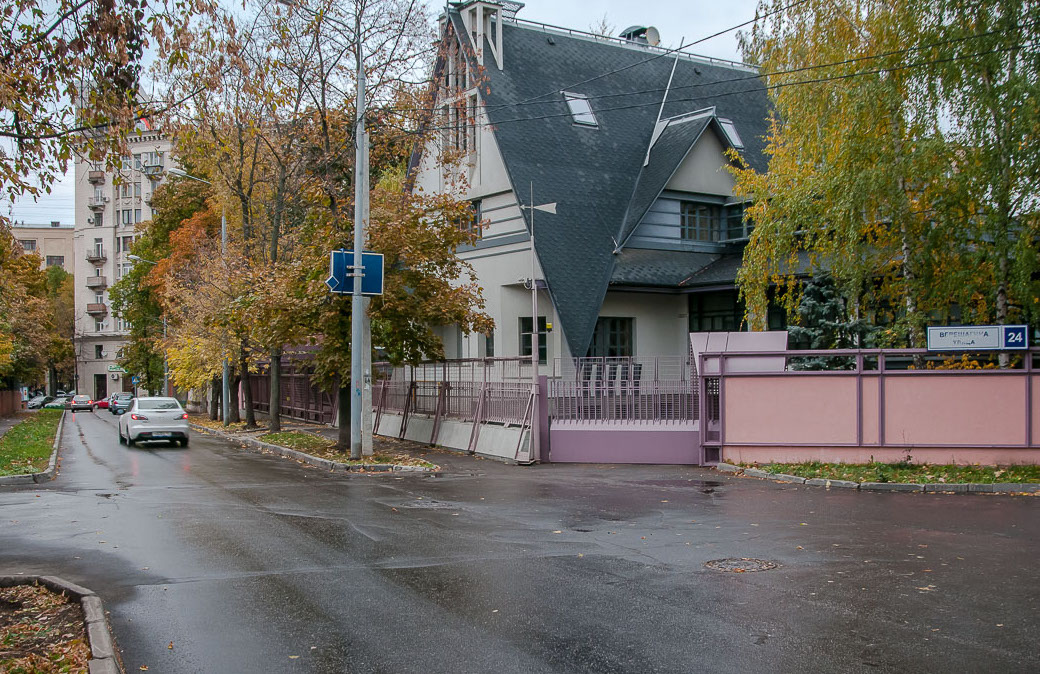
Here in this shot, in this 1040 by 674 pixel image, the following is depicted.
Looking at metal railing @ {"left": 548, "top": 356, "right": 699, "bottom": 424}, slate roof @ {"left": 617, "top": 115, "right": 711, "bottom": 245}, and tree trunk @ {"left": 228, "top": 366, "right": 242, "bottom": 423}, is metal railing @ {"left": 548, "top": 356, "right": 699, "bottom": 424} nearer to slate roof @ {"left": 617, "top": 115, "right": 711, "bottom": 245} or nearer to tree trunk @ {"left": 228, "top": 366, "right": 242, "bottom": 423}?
slate roof @ {"left": 617, "top": 115, "right": 711, "bottom": 245}

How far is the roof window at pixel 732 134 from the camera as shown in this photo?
104 feet

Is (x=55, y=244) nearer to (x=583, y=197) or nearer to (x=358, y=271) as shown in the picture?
(x=583, y=197)

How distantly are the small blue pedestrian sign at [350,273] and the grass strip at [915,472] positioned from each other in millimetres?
9109

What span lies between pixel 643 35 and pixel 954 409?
25.4 metres

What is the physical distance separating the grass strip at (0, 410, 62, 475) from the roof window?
885 inches

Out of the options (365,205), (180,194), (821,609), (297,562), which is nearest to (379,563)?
(297,562)

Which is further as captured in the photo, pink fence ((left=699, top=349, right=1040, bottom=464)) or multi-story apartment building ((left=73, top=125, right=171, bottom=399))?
multi-story apartment building ((left=73, top=125, right=171, bottom=399))

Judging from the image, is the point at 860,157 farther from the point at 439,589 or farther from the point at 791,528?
the point at 439,589

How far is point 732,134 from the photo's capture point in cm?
3281

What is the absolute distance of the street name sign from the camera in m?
16.8

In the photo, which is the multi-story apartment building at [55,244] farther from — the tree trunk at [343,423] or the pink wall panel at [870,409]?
the pink wall panel at [870,409]

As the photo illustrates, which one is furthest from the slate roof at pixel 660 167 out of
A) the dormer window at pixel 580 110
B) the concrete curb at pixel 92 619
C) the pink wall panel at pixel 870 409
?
the concrete curb at pixel 92 619

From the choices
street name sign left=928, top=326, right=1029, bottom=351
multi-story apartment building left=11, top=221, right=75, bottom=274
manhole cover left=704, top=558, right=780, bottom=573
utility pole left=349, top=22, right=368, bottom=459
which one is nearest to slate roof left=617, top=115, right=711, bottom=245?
utility pole left=349, top=22, right=368, bottom=459

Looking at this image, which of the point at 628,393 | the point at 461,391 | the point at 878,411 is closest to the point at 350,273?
the point at 461,391
